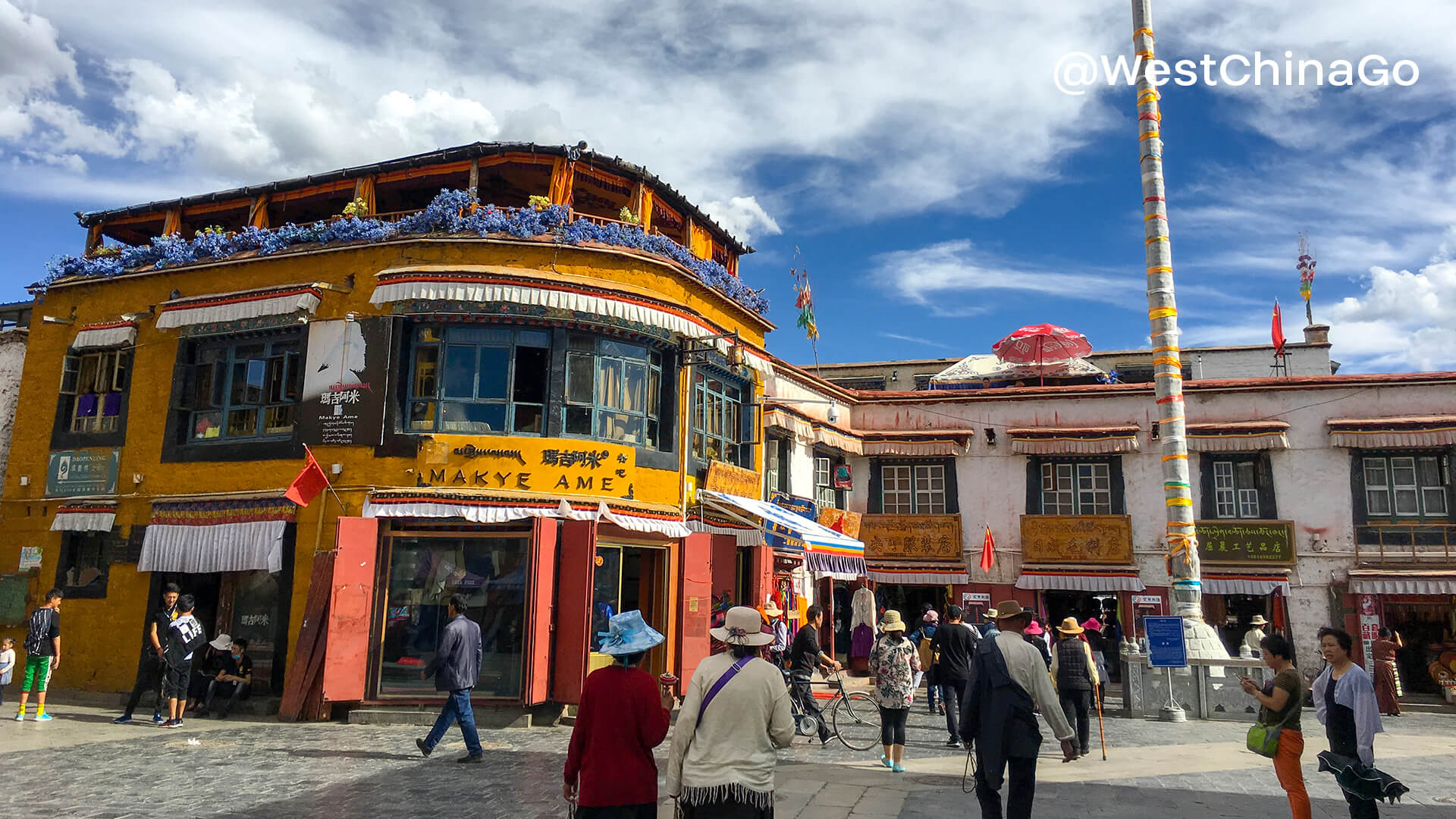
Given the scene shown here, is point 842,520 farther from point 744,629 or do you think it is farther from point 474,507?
point 744,629

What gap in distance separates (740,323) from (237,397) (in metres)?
9.11

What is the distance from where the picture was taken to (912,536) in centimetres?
2370

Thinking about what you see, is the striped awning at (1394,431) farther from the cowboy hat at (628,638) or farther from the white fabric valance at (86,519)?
the white fabric valance at (86,519)

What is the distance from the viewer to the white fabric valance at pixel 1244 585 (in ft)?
69.1

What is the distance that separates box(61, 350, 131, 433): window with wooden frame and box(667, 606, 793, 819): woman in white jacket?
51.7 ft

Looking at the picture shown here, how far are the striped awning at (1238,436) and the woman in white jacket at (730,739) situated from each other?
63.9ft

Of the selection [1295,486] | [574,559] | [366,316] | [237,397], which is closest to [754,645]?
[574,559]

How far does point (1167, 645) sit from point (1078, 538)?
25.4 ft

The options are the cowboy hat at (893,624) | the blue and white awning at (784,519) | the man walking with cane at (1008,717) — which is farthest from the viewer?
the blue and white awning at (784,519)

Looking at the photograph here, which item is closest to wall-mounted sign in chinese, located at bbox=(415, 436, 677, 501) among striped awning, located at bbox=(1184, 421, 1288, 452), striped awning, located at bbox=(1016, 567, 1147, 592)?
striped awning, located at bbox=(1016, 567, 1147, 592)

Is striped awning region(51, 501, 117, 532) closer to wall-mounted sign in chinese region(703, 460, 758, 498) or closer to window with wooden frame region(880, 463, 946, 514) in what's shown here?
wall-mounted sign in chinese region(703, 460, 758, 498)

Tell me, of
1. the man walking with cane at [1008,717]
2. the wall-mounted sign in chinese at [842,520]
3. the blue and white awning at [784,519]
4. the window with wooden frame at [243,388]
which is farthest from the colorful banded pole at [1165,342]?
the window with wooden frame at [243,388]

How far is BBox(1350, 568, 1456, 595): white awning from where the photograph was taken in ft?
64.8

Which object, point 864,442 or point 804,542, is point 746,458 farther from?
point 864,442
